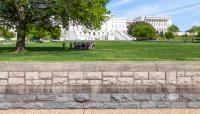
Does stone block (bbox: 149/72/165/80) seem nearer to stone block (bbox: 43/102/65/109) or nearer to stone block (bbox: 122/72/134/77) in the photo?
stone block (bbox: 122/72/134/77)

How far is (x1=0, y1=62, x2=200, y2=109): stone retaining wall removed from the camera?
1171cm

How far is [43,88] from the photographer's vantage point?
11711 mm

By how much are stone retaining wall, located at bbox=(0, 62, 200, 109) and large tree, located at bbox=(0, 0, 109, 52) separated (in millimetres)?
30672

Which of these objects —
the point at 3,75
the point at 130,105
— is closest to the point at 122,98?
the point at 130,105

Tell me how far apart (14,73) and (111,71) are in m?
2.65

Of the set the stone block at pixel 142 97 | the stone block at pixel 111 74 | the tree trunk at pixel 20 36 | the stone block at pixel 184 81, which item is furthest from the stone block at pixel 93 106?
the tree trunk at pixel 20 36

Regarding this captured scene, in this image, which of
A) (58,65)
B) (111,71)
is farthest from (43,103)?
(111,71)

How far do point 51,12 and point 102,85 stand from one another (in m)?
32.5

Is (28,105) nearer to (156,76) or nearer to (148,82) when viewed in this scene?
(148,82)

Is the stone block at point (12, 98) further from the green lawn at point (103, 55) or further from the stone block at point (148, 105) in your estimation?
the green lawn at point (103, 55)

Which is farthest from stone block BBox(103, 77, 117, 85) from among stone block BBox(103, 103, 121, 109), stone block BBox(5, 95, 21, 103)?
Result: stone block BBox(5, 95, 21, 103)

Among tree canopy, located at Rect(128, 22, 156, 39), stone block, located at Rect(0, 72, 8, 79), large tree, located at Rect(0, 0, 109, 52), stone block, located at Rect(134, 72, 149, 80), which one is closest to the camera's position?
stone block, located at Rect(0, 72, 8, 79)

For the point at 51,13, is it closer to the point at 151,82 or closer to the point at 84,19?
the point at 84,19

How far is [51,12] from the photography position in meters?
43.5
